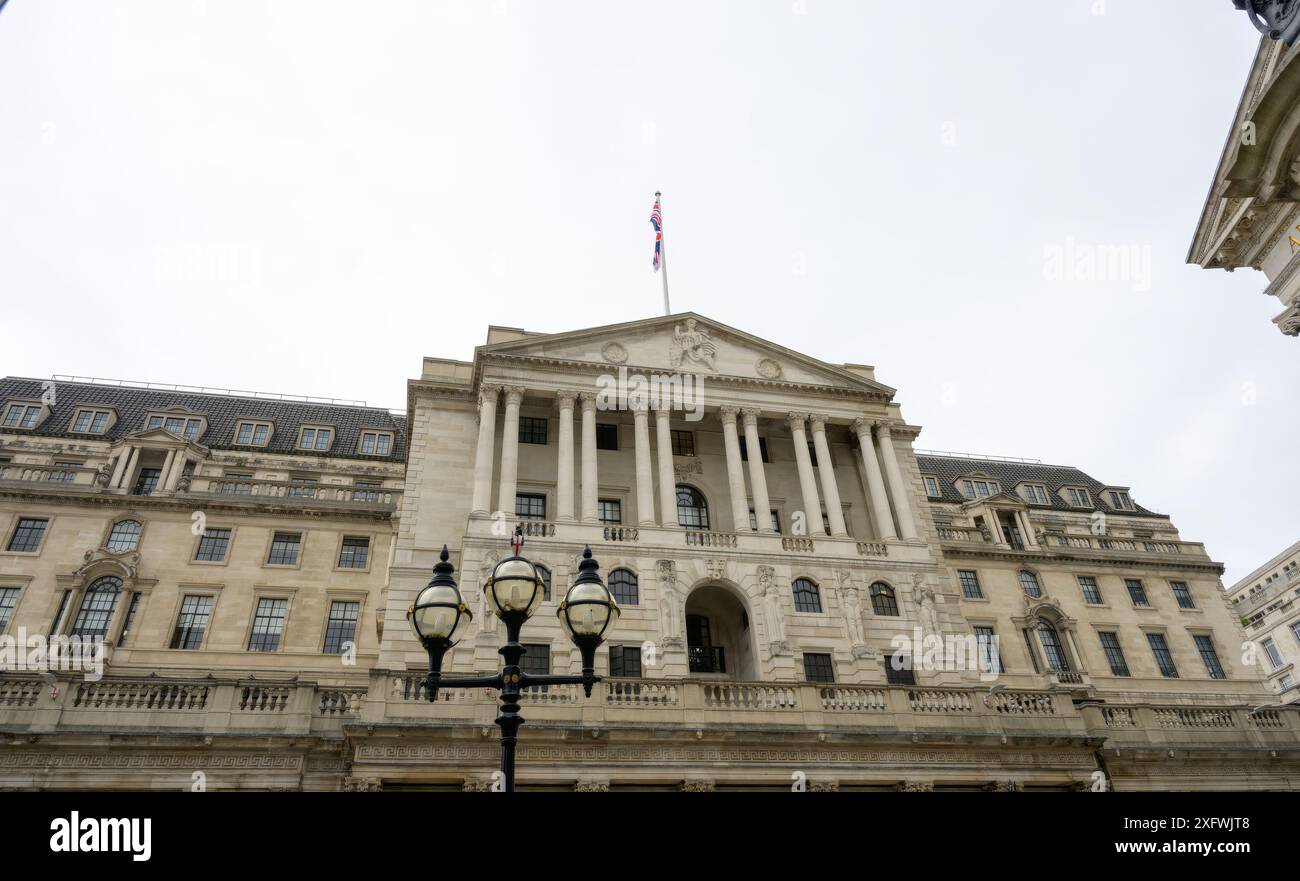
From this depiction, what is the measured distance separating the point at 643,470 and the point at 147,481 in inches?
1129

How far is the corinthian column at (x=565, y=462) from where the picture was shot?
107 ft

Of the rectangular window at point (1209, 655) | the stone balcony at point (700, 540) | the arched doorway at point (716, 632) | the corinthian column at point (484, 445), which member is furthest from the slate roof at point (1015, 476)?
the corinthian column at point (484, 445)

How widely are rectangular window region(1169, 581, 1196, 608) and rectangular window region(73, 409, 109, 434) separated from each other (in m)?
68.3

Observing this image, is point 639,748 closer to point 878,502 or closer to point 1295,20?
point 878,502

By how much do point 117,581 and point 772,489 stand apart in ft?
106

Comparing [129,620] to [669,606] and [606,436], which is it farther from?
[669,606]

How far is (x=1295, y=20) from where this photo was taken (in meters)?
14.8

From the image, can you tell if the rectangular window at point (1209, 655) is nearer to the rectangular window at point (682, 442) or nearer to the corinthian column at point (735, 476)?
the corinthian column at point (735, 476)

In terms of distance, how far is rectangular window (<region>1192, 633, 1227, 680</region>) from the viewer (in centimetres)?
4581

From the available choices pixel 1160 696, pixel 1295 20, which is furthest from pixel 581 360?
pixel 1160 696

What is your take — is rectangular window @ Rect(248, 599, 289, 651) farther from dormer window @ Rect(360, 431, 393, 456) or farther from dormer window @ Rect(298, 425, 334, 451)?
dormer window @ Rect(298, 425, 334, 451)

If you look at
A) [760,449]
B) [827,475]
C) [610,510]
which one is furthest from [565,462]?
[827,475]

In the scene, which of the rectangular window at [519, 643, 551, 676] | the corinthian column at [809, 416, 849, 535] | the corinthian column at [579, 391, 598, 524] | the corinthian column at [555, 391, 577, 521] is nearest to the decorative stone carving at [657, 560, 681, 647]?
the corinthian column at [579, 391, 598, 524]

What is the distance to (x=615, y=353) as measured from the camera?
37.4m
